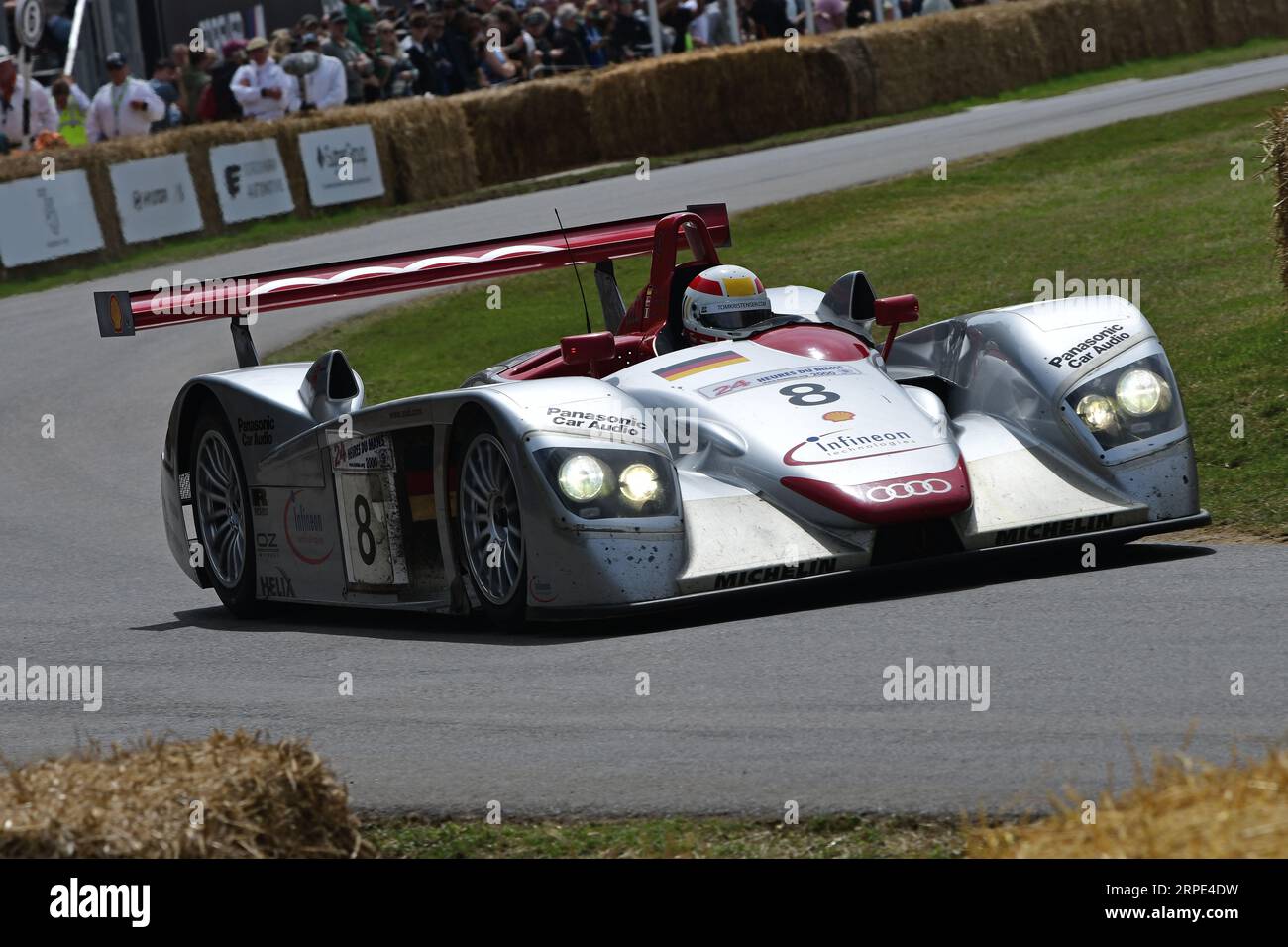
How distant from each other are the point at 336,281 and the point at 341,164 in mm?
15430

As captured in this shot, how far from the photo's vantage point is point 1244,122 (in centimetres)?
2425

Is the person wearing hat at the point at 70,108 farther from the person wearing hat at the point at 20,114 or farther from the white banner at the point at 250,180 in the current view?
the white banner at the point at 250,180

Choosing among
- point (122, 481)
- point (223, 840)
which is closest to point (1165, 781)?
point (223, 840)

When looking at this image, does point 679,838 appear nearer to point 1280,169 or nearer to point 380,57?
point 1280,169

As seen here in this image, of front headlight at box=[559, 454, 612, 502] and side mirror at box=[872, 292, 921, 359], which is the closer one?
front headlight at box=[559, 454, 612, 502]

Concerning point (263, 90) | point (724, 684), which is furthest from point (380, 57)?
point (724, 684)

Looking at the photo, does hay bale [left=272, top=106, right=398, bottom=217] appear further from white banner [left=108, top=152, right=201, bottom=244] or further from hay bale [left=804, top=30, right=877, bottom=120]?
hay bale [left=804, top=30, right=877, bottom=120]

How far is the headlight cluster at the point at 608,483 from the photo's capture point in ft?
23.9

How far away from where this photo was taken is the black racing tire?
928 centimetres

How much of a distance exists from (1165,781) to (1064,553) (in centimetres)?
473

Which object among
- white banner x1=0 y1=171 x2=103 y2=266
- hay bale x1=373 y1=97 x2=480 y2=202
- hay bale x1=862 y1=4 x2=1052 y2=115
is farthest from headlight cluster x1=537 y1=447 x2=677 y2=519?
hay bale x1=862 y1=4 x2=1052 y2=115

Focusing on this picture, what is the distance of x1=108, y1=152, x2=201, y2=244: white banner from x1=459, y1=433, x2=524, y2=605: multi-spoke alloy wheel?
15.1 meters

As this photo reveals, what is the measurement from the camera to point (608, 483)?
7.32m

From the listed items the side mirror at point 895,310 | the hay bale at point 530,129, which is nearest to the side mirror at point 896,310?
the side mirror at point 895,310
